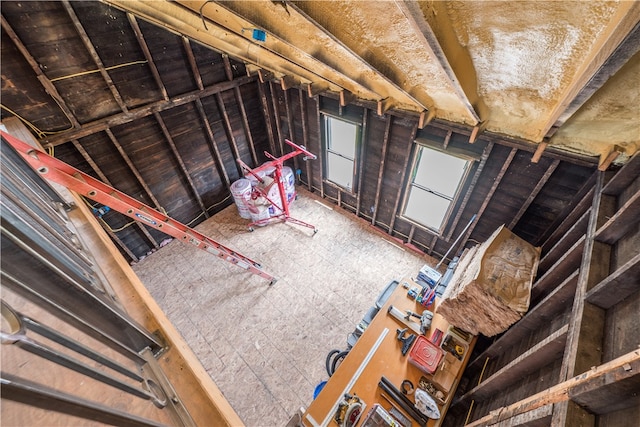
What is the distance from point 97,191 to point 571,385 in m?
4.34

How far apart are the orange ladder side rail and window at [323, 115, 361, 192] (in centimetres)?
335

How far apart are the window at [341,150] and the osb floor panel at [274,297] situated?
1.03m

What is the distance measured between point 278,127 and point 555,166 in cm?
554

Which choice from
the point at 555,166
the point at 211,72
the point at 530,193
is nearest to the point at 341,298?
the point at 530,193

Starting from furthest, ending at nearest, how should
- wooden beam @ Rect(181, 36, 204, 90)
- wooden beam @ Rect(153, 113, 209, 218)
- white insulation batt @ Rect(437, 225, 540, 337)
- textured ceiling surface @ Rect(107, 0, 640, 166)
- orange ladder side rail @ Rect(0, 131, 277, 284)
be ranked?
wooden beam @ Rect(153, 113, 209, 218)
wooden beam @ Rect(181, 36, 204, 90)
white insulation batt @ Rect(437, 225, 540, 337)
orange ladder side rail @ Rect(0, 131, 277, 284)
textured ceiling surface @ Rect(107, 0, 640, 166)

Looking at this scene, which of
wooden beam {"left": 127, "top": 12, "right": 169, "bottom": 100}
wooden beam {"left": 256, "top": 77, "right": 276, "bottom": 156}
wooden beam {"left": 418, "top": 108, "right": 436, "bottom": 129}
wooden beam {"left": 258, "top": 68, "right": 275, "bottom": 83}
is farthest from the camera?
wooden beam {"left": 256, "top": 77, "right": 276, "bottom": 156}

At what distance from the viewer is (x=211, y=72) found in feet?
17.6

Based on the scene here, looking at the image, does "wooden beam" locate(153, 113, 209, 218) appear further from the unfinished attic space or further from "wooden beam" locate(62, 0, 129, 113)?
"wooden beam" locate(62, 0, 129, 113)

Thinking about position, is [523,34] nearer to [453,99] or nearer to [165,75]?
[453,99]

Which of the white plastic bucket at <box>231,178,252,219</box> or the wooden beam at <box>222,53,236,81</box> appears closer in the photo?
the wooden beam at <box>222,53,236,81</box>

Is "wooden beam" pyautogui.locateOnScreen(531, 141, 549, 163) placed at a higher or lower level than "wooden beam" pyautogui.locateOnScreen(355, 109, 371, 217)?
lower

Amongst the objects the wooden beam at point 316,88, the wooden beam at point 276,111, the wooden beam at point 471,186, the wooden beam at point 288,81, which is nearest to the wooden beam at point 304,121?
the wooden beam at point 288,81

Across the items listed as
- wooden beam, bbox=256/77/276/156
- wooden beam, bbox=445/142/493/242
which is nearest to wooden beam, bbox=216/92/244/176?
wooden beam, bbox=256/77/276/156

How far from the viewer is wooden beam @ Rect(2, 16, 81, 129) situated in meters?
3.32
